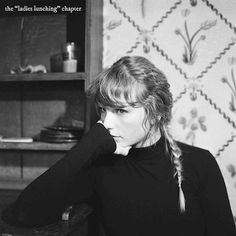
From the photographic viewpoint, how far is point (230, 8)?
6.33 ft

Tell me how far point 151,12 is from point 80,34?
1.45ft

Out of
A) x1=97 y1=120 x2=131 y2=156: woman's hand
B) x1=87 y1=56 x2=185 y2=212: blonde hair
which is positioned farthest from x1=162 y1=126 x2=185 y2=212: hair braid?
x1=97 y1=120 x2=131 y2=156: woman's hand

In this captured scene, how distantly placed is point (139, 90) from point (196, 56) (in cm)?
71

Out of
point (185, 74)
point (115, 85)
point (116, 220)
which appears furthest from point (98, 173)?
point (185, 74)

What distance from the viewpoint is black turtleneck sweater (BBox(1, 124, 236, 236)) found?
1423 mm

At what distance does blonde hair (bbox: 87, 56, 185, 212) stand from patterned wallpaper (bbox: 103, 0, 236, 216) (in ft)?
1.62

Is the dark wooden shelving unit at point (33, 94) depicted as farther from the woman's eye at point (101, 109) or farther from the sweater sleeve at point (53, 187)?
the sweater sleeve at point (53, 187)

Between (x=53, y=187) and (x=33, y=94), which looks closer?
(x=53, y=187)

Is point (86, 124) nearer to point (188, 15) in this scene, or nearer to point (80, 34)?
point (80, 34)

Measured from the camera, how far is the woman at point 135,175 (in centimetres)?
139

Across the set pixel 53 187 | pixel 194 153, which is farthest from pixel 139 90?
pixel 53 187

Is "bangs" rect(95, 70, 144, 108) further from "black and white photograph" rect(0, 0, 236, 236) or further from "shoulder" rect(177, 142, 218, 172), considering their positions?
"shoulder" rect(177, 142, 218, 172)

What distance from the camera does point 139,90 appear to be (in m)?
1.41

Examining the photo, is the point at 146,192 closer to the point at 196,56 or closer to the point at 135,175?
the point at 135,175
